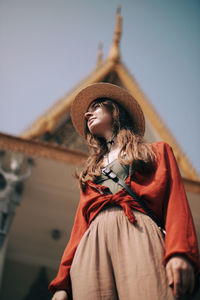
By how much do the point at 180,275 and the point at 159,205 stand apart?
254 millimetres

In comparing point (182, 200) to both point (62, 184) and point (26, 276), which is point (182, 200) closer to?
point (62, 184)

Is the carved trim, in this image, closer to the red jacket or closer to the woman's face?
the woman's face

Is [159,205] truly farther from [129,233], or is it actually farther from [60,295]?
[60,295]

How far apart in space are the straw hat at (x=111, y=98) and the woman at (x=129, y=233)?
0.12m

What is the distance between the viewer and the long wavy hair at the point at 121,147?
1.19 metres

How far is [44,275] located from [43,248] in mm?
450

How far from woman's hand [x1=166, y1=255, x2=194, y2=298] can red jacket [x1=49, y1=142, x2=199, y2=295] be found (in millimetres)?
18

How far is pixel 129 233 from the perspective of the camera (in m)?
1.05

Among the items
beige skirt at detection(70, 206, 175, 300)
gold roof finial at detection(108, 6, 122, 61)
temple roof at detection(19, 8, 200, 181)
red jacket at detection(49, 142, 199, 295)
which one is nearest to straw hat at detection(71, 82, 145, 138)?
red jacket at detection(49, 142, 199, 295)

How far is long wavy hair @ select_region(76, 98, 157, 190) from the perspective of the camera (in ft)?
3.92

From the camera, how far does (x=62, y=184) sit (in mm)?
4945

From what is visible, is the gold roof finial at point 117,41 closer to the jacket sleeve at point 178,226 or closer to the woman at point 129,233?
the woman at point 129,233

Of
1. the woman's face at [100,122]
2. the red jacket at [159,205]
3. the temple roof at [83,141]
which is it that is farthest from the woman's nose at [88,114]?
the temple roof at [83,141]

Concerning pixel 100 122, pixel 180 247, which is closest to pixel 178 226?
pixel 180 247
